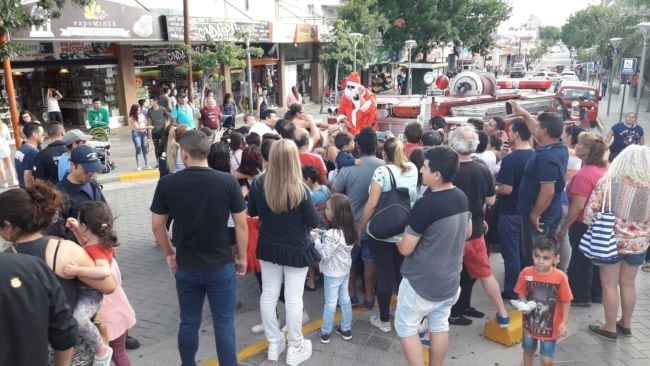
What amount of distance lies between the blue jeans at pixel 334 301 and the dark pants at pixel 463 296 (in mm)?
1087

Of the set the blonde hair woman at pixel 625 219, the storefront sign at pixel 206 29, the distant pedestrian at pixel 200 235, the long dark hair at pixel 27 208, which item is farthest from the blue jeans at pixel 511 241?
the storefront sign at pixel 206 29

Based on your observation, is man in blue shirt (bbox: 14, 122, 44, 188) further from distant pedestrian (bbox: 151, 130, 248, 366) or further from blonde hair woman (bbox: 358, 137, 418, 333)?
blonde hair woman (bbox: 358, 137, 418, 333)

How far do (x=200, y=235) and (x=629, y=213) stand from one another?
346cm

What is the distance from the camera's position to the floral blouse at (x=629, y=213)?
4.21 metres

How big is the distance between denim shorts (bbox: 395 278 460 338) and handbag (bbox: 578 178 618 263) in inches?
62.4

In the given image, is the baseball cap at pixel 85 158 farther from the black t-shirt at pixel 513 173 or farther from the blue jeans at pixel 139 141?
the blue jeans at pixel 139 141

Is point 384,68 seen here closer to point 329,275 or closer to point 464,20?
point 464,20

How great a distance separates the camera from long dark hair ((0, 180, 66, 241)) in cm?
253

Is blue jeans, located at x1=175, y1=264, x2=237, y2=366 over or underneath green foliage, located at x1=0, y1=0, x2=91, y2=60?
underneath

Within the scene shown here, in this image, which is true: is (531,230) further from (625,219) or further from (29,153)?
(29,153)

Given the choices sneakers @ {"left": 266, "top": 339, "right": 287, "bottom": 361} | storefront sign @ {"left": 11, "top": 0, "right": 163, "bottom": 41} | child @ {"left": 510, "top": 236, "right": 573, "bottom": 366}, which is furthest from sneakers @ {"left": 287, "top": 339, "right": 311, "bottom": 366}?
storefront sign @ {"left": 11, "top": 0, "right": 163, "bottom": 41}

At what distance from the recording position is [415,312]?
3590 millimetres

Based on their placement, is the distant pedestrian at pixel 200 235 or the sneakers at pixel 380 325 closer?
the distant pedestrian at pixel 200 235

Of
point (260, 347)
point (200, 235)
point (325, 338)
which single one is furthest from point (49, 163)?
point (325, 338)
